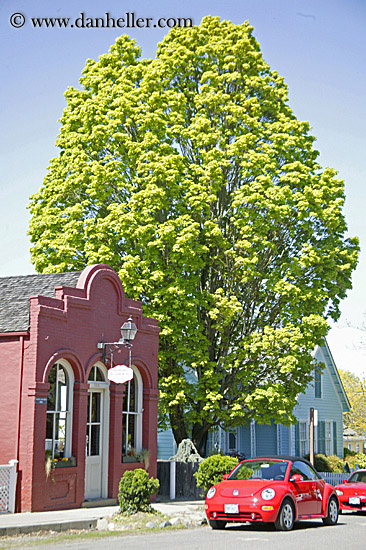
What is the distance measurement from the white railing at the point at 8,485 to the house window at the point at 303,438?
22093 millimetres

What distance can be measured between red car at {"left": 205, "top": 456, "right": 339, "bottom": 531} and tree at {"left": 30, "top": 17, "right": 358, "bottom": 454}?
323 inches

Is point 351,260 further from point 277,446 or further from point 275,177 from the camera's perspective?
point 277,446

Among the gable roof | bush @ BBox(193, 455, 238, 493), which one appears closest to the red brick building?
bush @ BBox(193, 455, 238, 493)

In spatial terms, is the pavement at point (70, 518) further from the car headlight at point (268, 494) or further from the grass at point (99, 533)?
the car headlight at point (268, 494)

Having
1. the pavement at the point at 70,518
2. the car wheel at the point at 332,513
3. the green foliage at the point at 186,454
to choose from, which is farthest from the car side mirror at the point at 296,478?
the green foliage at the point at 186,454

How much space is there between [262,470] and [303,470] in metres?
0.99

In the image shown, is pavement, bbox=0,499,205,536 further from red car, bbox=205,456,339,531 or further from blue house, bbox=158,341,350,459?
blue house, bbox=158,341,350,459

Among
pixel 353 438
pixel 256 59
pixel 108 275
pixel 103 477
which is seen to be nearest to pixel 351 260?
pixel 256 59

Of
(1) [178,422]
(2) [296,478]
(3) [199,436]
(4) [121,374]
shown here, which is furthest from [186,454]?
(2) [296,478]

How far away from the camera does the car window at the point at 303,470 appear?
15.8 m

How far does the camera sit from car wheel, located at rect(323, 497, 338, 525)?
16.5 m

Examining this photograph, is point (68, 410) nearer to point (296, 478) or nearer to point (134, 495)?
point (134, 495)

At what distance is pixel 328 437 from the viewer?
3922 cm

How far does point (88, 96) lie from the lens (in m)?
27.5
